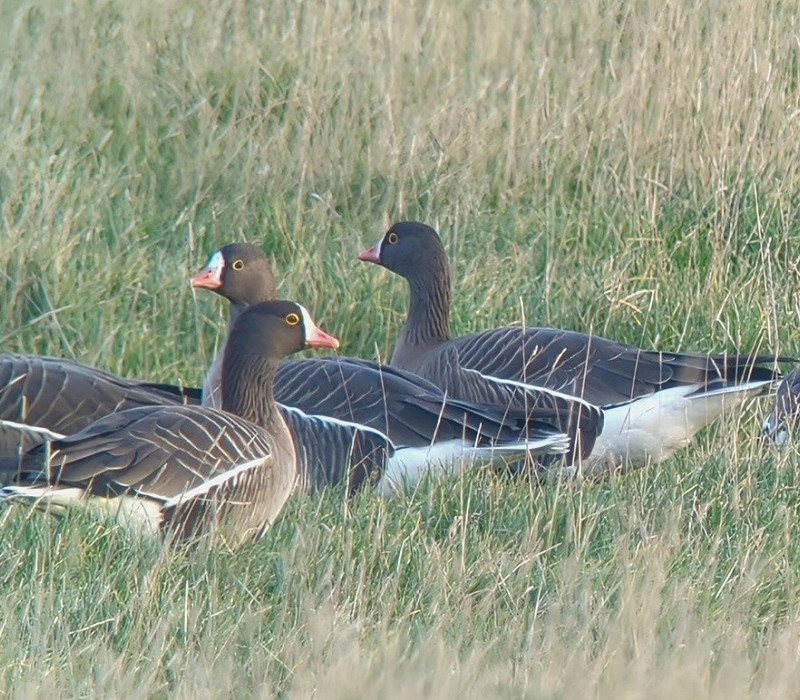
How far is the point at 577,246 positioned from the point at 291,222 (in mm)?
1447

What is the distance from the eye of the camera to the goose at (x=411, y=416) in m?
5.66

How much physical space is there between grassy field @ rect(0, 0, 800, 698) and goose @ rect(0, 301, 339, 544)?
16 centimetres

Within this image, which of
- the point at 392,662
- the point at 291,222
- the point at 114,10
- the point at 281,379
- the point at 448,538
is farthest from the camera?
the point at 114,10

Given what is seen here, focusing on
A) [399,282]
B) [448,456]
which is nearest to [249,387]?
[448,456]

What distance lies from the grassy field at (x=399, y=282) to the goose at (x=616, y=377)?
0.24 metres

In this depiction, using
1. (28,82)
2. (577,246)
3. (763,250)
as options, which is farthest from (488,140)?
(28,82)

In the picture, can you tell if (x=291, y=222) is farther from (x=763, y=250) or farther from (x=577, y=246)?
(x=763, y=250)

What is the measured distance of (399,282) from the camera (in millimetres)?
7797

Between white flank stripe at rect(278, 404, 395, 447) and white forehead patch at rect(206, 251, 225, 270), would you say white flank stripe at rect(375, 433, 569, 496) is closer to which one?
white flank stripe at rect(278, 404, 395, 447)

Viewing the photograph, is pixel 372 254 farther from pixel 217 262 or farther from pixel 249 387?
pixel 249 387

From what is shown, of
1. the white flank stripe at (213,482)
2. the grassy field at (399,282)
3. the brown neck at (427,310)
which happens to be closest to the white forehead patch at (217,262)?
the grassy field at (399,282)

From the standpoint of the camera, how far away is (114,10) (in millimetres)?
9562

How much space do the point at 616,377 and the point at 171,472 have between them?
7.44 feet

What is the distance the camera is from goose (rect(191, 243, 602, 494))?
18.6 ft
